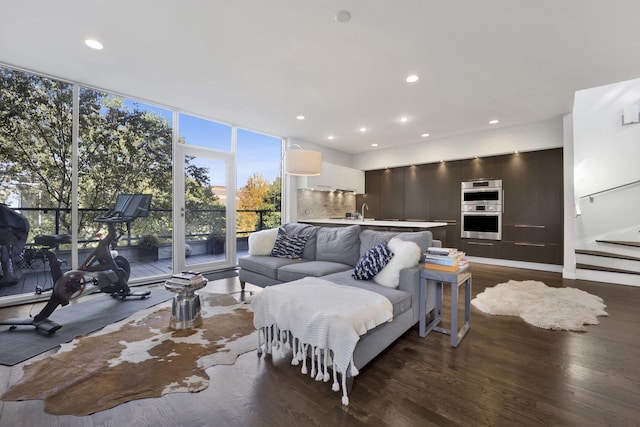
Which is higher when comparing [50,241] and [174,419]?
[50,241]

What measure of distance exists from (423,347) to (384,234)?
4.03 feet

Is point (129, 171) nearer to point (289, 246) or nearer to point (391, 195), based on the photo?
point (289, 246)

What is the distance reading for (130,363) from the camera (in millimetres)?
2035

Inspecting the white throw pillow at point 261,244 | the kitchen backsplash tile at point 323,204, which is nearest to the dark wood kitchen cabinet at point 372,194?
the kitchen backsplash tile at point 323,204

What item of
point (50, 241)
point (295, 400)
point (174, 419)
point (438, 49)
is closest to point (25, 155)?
point (50, 241)

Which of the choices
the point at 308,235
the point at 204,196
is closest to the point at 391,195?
the point at 308,235

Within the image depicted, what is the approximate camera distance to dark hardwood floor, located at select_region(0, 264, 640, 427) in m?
1.51

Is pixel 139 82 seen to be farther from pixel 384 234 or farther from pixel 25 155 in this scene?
pixel 384 234

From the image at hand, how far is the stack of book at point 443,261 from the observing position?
2.41 meters

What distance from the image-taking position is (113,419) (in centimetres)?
150

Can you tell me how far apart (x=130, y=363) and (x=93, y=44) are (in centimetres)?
299

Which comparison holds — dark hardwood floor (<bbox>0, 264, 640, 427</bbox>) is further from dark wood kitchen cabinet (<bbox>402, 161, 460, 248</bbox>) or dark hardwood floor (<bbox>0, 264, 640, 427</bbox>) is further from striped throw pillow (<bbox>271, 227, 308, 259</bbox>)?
dark wood kitchen cabinet (<bbox>402, 161, 460, 248</bbox>)

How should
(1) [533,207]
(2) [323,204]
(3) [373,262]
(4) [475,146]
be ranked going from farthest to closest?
1. (2) [323,204]
2. (4) [475,146]
3. (1) [533,207]
4. (3) [373,262]

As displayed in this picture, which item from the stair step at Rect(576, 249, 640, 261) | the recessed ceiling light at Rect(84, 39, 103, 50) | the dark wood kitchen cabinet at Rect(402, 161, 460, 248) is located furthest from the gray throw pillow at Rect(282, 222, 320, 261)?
the stair step at Rect(576, 249, 640, 261)
